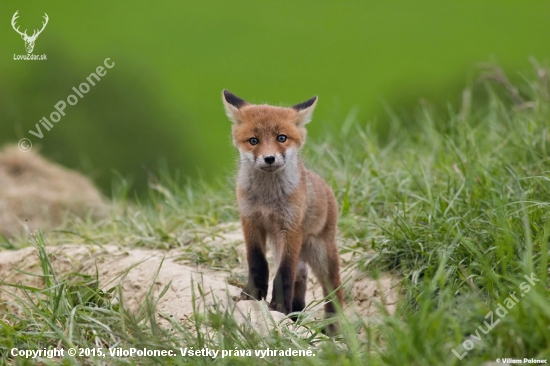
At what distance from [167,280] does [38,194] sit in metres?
4.01

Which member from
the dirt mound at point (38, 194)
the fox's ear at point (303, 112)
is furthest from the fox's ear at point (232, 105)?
the dirt mound at point (38, 194)

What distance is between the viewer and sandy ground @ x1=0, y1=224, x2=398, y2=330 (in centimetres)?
423

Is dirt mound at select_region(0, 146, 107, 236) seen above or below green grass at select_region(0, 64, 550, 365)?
above

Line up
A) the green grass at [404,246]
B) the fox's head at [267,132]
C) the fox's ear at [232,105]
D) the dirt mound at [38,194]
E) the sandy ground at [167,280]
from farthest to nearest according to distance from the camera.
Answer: the dirt mound at [38,194], the fox's ear at [232,105], the fox's head at [267,132], the sandy ground at [167,280], the green grass at [404,246]

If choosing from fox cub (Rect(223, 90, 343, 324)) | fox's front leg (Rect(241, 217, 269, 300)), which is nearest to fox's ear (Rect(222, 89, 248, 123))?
fox cub (Rect(223, 90, 343, 324))

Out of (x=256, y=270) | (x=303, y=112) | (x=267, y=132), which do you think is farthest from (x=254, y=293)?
(x=303, y=112)

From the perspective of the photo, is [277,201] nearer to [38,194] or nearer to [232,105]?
[232,105]

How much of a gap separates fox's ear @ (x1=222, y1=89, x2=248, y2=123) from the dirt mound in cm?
266

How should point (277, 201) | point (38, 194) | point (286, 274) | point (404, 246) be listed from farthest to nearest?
point (38, 194) → point (404, 246) → point (277, 201) → point (286, 274)

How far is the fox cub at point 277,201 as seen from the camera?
4.42 meters

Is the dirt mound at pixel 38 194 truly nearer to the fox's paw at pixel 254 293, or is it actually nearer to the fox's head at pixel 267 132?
the fox's head at pixel 267 132

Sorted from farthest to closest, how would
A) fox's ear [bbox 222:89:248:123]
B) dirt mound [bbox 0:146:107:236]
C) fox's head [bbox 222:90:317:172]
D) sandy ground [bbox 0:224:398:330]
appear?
dirt mound [bbox 0:146:107:236], fox's ear [bbox 222:89:248:123], fox's head [bbox 222:90:317:172], sandy ground [bbox 0:224:398:330]

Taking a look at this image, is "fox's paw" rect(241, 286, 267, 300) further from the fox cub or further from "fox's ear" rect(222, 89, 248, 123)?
"fox's ear" rect(222, 89, 248, 123)

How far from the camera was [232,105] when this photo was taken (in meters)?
4.74
